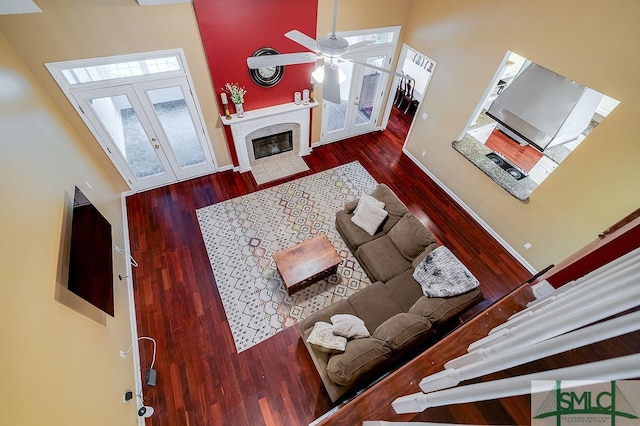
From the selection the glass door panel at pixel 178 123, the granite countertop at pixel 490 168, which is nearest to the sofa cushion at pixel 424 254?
the granite countertop at pixel 490 168

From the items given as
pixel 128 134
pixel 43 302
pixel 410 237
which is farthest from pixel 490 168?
pixel 128 134

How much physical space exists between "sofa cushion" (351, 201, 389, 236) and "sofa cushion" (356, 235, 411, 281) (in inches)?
7.7

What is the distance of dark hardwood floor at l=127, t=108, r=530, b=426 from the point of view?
3012 mm

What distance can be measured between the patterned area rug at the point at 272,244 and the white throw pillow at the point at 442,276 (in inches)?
36.5

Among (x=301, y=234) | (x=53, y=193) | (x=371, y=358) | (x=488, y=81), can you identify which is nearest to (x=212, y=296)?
(x=301, y=234)

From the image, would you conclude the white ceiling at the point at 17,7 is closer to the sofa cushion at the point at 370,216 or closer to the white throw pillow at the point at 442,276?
the sofa cushion at the point at 370,216

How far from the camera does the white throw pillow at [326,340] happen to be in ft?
8.90

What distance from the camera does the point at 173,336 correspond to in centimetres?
345

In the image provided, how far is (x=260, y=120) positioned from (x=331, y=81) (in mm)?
2765

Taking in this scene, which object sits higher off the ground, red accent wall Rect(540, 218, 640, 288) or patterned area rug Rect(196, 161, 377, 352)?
patterned area rug Rect(196, 161, 377, 352)

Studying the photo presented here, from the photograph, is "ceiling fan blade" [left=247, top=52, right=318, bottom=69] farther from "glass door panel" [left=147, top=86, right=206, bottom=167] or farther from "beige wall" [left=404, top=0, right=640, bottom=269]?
"beige wall" [left=404, top=0, right=640, bottom=269]

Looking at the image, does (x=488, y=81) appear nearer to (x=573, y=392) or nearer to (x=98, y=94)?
(x=573, y=392)

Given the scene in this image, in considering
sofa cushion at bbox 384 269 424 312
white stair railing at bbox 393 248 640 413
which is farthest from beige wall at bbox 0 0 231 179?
white stair railing at bbox 393 248 640 413

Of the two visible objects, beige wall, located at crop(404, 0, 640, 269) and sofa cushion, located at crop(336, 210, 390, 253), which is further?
sofa cushion, located at crop(336, 210, 390, 253)
